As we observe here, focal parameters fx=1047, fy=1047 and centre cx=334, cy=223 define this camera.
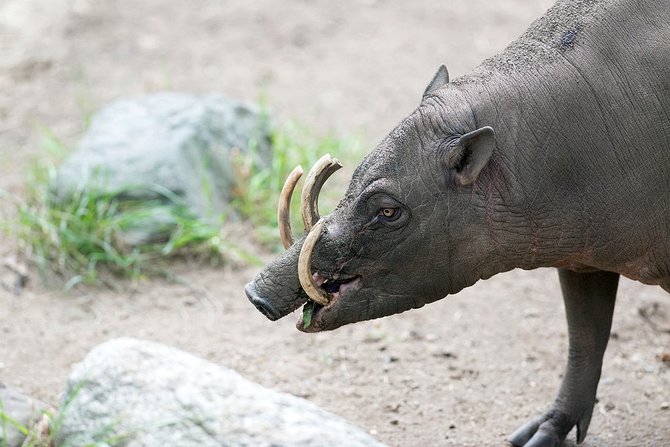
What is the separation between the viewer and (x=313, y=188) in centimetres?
407

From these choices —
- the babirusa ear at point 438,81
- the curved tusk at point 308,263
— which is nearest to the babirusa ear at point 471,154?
the babirusa ear at point 438,81

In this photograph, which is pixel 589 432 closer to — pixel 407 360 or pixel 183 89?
pixel 407 360

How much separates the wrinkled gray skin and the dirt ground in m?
1.15

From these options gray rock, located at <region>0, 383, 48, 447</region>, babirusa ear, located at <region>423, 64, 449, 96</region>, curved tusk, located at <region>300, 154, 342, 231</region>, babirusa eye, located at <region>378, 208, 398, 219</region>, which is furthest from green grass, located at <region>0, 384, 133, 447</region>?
babirusa ear, located at <region>423, 64, 449, 96</region>

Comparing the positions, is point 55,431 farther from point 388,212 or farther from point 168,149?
point 168,149

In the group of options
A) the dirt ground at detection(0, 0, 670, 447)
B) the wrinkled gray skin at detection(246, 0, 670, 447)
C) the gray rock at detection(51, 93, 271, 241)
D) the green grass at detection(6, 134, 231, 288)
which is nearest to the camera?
the wrinkled gray skin at detection(246, 0, 670, 447)

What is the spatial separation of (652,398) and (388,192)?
2.19m

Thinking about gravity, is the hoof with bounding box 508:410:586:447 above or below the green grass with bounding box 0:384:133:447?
above

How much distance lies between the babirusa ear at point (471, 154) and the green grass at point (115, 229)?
2885mm

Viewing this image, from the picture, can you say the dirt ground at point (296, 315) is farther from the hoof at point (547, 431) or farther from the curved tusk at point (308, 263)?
the curved tusk at point (308, 263)

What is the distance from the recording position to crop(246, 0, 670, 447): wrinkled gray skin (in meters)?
A: 3.99

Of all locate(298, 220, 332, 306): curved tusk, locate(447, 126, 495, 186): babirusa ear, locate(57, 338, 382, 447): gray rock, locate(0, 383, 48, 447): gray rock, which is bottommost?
locate(0, 383, 48, 447): gray rock

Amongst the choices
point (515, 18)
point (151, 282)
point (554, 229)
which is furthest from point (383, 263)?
point (515, 18)

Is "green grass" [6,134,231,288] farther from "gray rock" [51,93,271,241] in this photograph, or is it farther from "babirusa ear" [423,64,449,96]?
"babirusa ear" [423,64,449,96]
